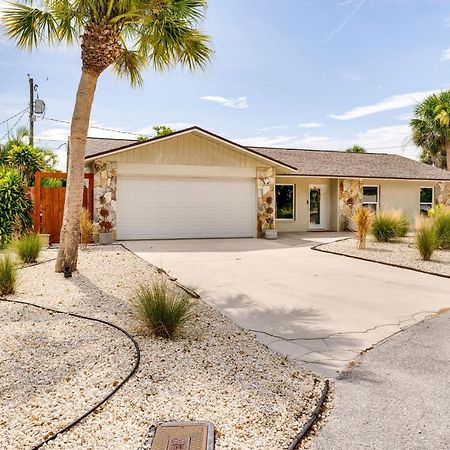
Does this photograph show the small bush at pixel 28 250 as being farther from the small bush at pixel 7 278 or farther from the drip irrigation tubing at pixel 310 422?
the drip irrigation tubing at pixel 310 422

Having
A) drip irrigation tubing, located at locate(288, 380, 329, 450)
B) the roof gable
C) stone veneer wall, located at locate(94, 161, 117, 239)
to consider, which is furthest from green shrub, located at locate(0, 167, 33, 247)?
drip irrigation tubing, located at locate(288, 380, 329, 450)

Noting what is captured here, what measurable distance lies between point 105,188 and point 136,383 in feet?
39.5

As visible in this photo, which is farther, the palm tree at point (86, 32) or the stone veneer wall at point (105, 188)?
the stone veneer wall at point (105, 188)

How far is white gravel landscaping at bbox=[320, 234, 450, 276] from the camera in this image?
33.5ft

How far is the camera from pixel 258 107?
23.8m

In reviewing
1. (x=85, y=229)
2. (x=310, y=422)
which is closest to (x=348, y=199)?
(x=85, y=229)

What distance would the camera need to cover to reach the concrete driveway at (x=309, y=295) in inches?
205

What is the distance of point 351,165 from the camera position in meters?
21.5

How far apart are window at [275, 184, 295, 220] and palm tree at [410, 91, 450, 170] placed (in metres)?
15.0

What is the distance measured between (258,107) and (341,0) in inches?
442

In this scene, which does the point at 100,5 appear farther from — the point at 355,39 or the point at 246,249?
the point at 355,39

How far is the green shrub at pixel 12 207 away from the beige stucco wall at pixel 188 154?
316 cm

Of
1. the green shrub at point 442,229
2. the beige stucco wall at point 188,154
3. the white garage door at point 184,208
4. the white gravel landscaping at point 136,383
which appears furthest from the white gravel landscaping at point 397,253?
the white gravel landscaping at point 136,383

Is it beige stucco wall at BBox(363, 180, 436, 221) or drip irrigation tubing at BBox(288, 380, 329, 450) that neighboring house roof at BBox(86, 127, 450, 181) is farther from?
drip irrigation tubing at BBox(288, 380, 329, 450)
